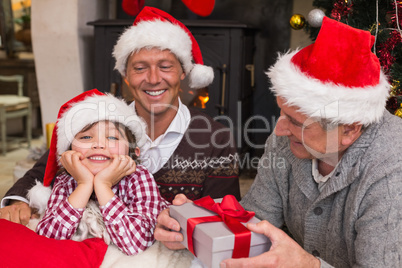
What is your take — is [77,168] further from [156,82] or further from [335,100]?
[335,100]

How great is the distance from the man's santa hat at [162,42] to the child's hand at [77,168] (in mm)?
661

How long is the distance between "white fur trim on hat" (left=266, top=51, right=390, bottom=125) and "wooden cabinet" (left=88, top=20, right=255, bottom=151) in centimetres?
179

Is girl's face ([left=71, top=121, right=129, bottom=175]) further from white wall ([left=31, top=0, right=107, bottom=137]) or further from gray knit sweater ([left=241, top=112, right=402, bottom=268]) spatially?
white wall ([left=31, top=0, right=107, bottom=137])

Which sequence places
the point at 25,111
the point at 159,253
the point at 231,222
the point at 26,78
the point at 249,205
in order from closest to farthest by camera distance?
the point at 231,222 < the point at 159,253 < the point at 249,205 < the point at 25,111 < the point at 26,78

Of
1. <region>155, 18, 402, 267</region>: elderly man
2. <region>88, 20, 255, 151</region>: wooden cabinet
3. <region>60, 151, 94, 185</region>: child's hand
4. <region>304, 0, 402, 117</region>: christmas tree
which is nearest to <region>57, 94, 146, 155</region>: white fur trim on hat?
<region>60, 151, 94, 185</region>: child's hand

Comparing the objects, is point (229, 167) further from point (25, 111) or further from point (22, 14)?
point (22, 14)

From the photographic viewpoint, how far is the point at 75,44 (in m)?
3.09

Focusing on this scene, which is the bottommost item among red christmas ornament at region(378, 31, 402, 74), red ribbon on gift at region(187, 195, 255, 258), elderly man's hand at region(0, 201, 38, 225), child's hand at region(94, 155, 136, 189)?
elderly man's hand at region(0, 201, 38, 225)

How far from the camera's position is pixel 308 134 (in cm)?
120

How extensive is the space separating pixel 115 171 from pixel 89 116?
22cm

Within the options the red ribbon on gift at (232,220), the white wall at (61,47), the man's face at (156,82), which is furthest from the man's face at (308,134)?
the white wall at (61,47)

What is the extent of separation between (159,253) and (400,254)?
24.5 inches

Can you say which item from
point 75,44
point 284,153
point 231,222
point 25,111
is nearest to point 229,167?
point 284,153

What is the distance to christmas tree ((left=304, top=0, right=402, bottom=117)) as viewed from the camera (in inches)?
70.8
